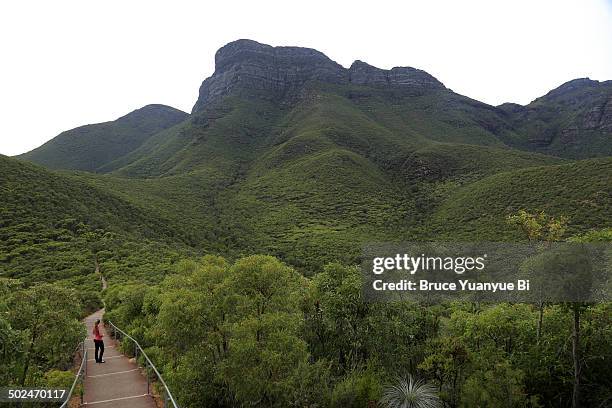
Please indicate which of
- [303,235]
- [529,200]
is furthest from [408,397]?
[529,200]

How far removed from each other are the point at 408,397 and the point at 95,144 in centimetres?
14556

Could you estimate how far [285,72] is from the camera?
163750 mm

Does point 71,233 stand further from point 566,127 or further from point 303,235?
point 566,127

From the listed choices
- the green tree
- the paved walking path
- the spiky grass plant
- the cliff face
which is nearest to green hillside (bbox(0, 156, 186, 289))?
the paved walking path

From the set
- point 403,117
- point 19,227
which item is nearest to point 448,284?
point 19,227

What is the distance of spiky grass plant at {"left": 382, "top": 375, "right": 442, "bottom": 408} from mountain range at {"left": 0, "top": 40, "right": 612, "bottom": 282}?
27.5 meters

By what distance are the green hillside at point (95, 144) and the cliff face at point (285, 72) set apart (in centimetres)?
2818

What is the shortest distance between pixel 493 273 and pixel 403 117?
339ft

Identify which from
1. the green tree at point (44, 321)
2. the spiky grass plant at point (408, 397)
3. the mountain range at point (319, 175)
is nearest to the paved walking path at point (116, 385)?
the green tree at point (44, 321)

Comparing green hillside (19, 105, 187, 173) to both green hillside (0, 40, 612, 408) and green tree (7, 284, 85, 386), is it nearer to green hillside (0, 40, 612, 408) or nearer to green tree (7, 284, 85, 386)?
green hillside (0, 40, 612, 408)

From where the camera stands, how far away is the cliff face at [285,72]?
15438 cm

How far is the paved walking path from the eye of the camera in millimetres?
10805

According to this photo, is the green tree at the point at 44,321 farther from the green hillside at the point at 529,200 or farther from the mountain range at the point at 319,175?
the green hillside at the point at 529,200

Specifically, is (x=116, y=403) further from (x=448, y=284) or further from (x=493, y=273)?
(x=493, y=273)
